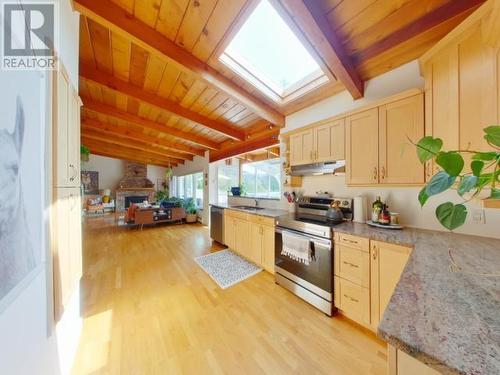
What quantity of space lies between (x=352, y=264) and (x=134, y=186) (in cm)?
1030

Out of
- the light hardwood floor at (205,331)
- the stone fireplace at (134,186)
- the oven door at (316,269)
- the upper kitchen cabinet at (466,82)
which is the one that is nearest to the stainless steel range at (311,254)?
the oven door at (316,269)

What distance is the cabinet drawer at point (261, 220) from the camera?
269 centimetres

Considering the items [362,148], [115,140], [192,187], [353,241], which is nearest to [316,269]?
[353,241]

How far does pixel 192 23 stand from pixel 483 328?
246cm

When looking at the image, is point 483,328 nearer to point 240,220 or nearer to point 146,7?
point 146,7

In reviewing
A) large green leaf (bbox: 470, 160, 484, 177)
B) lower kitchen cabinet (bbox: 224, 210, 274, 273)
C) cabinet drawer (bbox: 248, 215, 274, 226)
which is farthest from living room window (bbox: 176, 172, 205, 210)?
large green leaf (bbox: 470, 160, 484, 177)

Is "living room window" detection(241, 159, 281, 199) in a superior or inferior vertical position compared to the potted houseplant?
superior

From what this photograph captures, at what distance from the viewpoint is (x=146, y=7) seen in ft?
5.01

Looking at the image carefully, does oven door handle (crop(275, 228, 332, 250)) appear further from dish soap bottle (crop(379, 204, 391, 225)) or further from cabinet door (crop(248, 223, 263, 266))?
cabinet door (crop(248, 223, 263, 266))

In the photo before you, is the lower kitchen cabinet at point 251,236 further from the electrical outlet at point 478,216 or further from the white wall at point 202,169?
the white wall at point 202,169

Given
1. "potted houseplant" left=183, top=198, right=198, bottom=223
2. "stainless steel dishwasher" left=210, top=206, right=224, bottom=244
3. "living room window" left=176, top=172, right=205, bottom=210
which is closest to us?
"stainless steel dishwasher" left=210, top=206, right=224, bottom=244

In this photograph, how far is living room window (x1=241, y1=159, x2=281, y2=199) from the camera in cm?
483

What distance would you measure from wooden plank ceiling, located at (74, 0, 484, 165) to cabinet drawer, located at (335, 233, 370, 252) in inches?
64.0

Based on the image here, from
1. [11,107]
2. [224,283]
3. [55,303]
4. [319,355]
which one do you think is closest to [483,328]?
[319,355]
